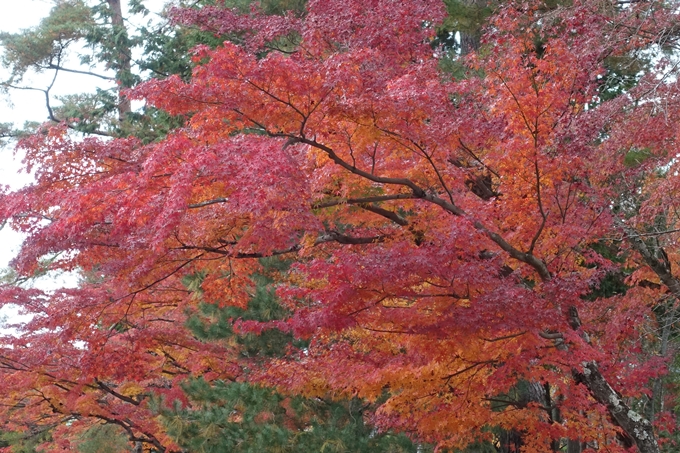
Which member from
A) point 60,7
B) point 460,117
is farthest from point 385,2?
point 60,7

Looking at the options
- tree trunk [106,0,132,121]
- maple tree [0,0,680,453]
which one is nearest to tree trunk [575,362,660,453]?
maple tree [0,0,680,453]

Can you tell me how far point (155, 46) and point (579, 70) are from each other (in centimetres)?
1202

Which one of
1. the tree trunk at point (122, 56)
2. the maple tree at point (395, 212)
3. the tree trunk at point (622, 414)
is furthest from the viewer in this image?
the tree trunk at point (122, 56)

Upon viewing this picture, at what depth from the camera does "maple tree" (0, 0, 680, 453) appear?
680 centimetres

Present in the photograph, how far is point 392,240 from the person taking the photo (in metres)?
8.29

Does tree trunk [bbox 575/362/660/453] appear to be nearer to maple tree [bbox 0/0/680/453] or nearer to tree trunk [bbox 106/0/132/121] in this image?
maple tree [bbox 0/0/680/453]

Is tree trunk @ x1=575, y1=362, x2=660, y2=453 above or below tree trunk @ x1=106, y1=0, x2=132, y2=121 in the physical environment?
below

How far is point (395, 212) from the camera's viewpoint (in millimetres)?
8555

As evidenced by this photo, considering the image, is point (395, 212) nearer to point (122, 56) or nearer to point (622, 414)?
point (622, 414)

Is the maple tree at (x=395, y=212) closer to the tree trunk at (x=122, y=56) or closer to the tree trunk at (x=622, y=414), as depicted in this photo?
the tree trunk at (x=622, y=414)

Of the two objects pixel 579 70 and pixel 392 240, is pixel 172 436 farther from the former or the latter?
pixel 579 70

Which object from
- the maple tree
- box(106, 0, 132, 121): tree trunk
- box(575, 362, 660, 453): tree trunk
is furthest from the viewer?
box(106, 0, 132, 121): tree trunk

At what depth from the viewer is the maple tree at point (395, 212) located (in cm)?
680

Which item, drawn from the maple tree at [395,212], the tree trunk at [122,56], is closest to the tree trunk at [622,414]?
the maple tree at [395,212]
